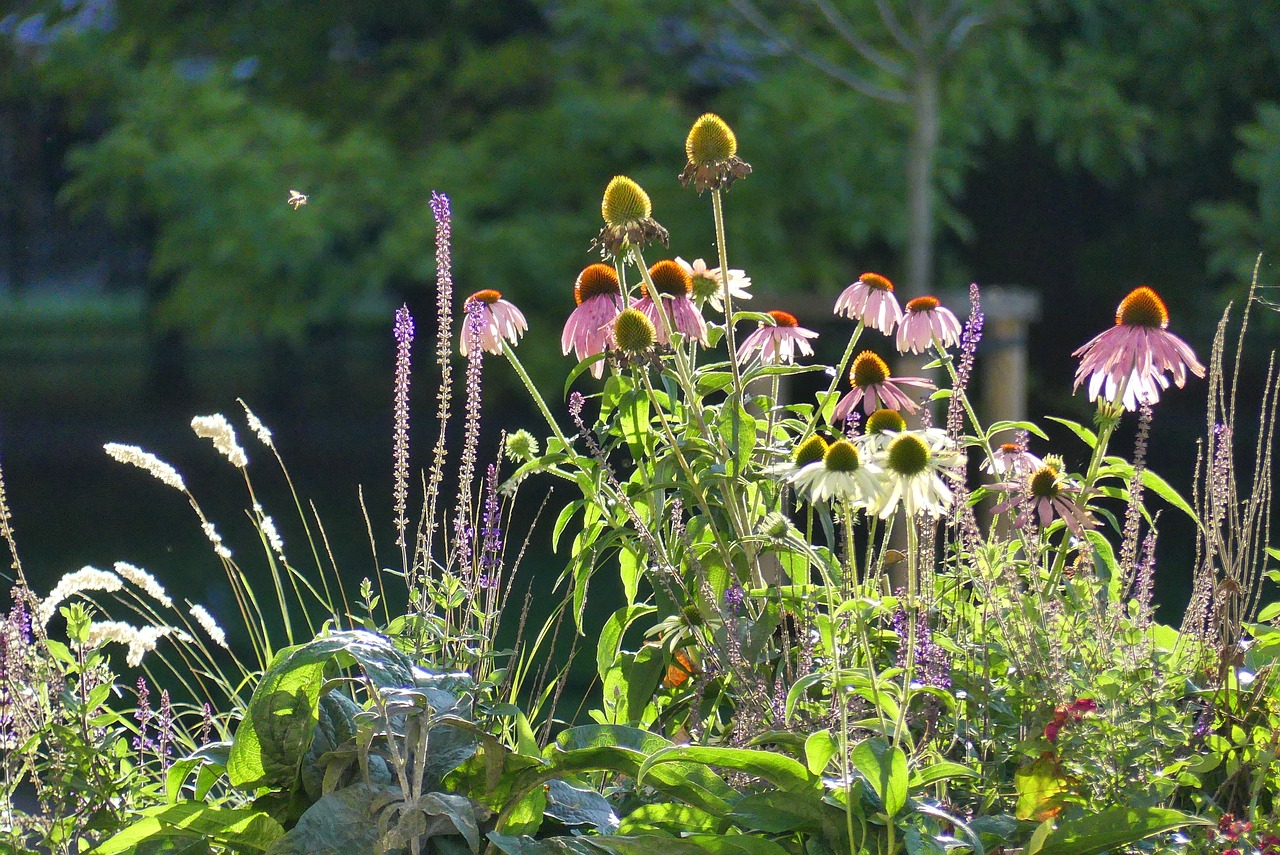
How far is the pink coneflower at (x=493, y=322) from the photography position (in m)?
1.49

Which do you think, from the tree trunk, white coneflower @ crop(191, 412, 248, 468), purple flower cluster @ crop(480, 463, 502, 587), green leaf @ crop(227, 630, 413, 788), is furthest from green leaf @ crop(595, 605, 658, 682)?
the tree trunk

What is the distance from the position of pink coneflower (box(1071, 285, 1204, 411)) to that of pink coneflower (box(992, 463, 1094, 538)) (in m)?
0.11

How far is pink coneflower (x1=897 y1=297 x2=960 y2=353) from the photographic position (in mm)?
1549

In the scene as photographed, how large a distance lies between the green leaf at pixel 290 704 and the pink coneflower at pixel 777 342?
2.02 ft

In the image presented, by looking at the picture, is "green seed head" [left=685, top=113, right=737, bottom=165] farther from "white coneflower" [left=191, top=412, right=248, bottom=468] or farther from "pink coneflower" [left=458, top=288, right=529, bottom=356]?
"white coneflower" [left=191, top=412, right=248, bottom=468]

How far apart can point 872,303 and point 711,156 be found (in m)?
0.40

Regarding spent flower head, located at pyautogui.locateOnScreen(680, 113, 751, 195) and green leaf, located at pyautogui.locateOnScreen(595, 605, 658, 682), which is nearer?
spent flower head, located at pyautogui.locateOnScreen(680, 113, 751, 195)

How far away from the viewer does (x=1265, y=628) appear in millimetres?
1440

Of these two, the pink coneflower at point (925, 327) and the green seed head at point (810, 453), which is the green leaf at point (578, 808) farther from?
the pink coneflower at point (925, 327)

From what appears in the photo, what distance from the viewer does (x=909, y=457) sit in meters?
1.06

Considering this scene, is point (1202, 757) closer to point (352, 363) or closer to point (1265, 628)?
point (1265, 628)

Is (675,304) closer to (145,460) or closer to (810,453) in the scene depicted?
(810,453)

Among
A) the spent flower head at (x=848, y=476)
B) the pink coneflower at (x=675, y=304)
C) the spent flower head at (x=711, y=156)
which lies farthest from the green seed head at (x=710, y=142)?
the spent flower head at (x=848, y=476)

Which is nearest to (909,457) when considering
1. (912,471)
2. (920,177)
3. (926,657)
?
(912,471)
